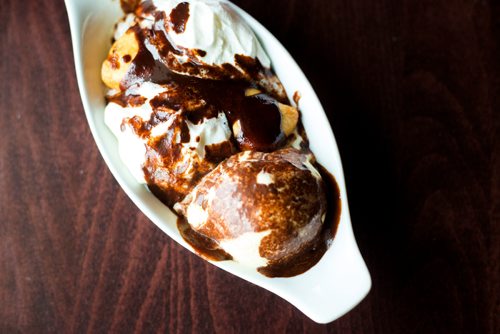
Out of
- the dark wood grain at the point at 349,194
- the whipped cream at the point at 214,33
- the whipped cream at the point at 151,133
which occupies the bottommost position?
the dark wood grain at the point at 349,194

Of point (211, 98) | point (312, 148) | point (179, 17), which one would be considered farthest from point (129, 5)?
point (312, 148)

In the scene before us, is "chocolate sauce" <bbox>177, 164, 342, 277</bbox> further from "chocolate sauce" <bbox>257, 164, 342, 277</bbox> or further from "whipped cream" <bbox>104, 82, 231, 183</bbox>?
"whipped cream" <bbox>104, 82, 231, 183</bbox>

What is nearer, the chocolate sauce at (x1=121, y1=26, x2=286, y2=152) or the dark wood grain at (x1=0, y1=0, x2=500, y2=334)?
the chocolate sauce at (x1=121, y1=26, x2=286, y2=152)

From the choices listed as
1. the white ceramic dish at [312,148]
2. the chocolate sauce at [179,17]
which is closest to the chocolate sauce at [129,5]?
the white ceramic dish at [312,148]

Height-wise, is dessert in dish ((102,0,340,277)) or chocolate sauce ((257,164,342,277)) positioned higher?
dessert in dish ((102,0,340,277))

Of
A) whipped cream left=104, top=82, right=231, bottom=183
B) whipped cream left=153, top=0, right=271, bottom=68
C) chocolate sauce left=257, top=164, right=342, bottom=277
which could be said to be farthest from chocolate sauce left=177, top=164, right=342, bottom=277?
whipped cream left=153, top=0, right=271, bottom=68

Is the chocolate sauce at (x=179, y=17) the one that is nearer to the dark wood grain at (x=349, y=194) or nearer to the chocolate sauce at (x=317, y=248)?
the dark wood grain at (x=349, y=194)
